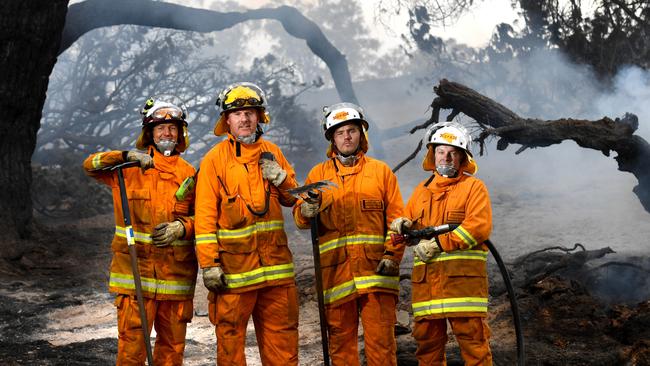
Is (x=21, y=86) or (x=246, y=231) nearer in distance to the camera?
(x=246, y=231)

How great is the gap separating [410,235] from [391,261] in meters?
0.25

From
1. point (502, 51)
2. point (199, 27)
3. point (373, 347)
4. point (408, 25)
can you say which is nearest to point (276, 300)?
point (373, 347)

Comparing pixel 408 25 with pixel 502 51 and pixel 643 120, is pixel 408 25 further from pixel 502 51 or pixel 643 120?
pixel 643 120

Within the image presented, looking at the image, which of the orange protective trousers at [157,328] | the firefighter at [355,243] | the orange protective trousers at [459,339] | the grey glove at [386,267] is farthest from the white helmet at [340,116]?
the orange protective trousers at [157,328]

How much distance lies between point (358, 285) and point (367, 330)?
274 millimetres

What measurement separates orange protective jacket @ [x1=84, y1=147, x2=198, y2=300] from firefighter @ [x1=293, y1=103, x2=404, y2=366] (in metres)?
0.72

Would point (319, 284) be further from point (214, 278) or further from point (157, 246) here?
point (157, 246)

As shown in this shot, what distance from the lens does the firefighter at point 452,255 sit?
4004 mm

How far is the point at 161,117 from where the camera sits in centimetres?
441

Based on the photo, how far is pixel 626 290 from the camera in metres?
6.50

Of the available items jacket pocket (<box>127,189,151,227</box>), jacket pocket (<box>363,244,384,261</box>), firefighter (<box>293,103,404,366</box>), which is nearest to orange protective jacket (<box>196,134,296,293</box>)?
firefighter (<box>293,103,404,366</box>)

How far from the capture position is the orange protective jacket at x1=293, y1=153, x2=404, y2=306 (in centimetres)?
431

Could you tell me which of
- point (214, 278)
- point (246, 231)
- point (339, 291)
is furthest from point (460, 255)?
point (214, 278)

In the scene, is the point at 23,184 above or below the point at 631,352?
above
